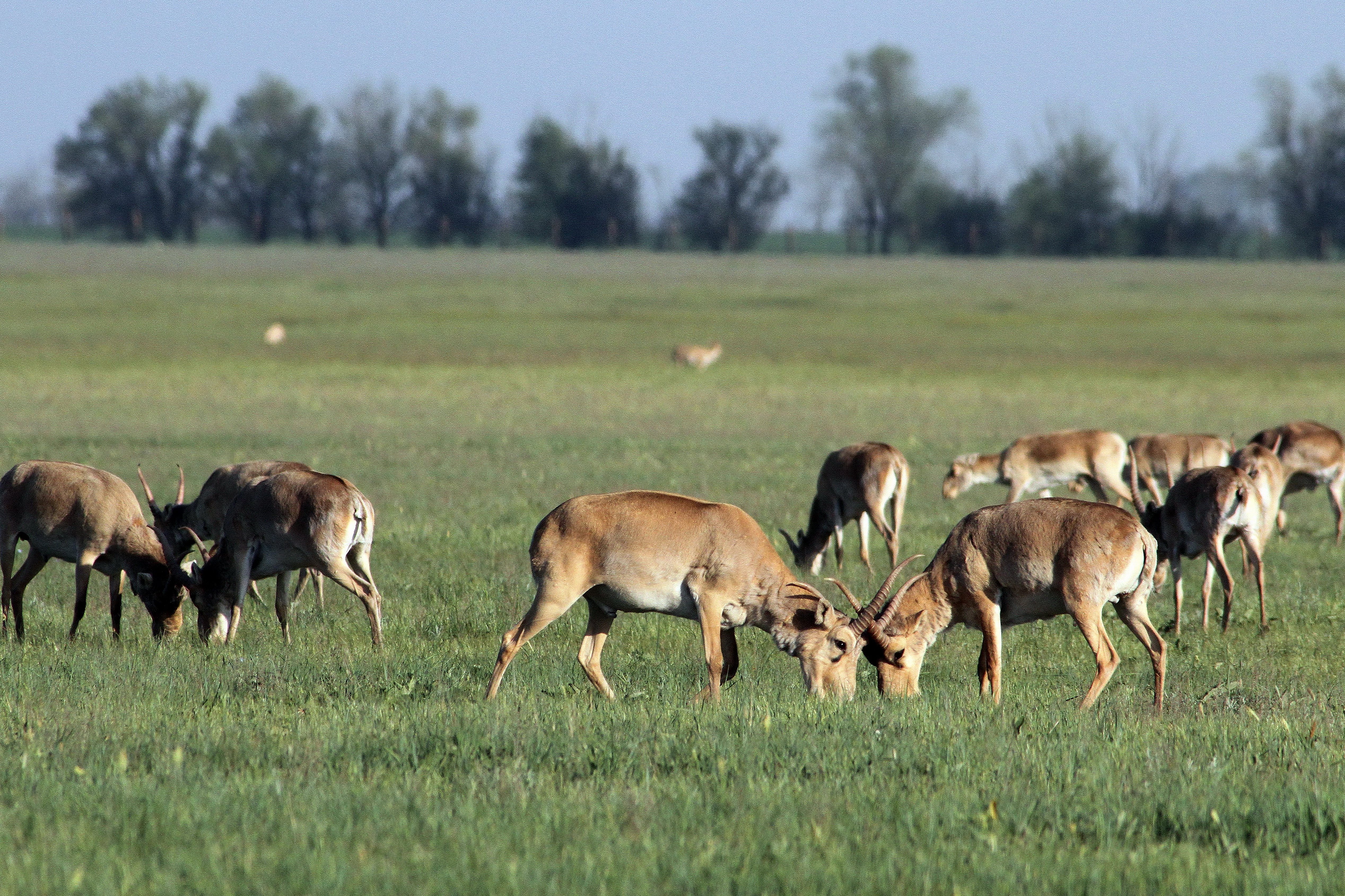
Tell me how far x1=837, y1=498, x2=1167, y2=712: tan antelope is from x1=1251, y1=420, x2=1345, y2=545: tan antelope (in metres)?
8.39

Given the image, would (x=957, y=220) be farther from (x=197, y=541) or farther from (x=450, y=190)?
(x=197, y=541)

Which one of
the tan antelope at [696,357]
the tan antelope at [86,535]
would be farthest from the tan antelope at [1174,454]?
the tan antelope at [696,357]

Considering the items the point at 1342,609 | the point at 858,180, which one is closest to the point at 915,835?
the point at 1342,609

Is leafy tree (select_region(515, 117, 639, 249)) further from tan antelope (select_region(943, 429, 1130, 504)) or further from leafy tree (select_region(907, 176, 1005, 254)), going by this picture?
tan antelope (select_region(943, 429, 1130, 504))

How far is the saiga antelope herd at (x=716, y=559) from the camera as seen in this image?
28.9ft

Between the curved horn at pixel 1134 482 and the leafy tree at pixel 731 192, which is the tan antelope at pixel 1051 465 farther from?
the leafy tree at pixel 731 192

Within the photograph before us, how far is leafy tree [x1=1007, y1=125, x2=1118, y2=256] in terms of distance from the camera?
101m

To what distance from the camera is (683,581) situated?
8898 millimetres

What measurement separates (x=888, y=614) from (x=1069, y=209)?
97.7 m

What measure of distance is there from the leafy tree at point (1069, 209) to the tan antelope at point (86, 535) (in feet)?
311

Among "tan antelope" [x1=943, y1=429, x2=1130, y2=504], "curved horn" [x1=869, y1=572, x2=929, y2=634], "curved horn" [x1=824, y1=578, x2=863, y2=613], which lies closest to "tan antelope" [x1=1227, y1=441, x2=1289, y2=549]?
"tan antelope" [x1=943, y1=429, x2=1130, y2=504]

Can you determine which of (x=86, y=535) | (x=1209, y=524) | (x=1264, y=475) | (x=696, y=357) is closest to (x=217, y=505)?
(x=86, y=535)

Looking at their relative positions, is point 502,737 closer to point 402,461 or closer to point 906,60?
point 402,461

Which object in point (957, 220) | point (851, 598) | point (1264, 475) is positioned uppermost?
point (957, 220)
